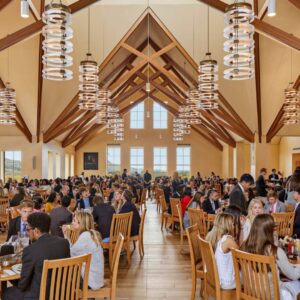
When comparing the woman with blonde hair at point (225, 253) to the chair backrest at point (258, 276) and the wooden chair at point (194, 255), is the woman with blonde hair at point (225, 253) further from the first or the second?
the wooden chair at point (194, 255)

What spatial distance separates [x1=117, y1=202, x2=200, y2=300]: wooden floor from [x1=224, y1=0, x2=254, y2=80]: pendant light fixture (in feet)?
9.96

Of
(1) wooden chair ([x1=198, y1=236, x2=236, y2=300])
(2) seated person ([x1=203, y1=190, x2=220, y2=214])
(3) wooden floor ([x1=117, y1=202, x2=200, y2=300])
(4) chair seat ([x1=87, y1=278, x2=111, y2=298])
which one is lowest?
(3) wooden floor ([x1=117, y1=202, x2=200, y2=300])

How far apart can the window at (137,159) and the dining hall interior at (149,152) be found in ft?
0.32

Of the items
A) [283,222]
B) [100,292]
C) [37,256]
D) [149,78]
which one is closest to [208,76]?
[283,222]

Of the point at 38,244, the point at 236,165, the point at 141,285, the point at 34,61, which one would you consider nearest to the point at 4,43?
the point at 34,61

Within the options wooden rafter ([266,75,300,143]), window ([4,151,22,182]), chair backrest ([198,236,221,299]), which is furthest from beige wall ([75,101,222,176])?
chair backrest ([198,236,221,299])

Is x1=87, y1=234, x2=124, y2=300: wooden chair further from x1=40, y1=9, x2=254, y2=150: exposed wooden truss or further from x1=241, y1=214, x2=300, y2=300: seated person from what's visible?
x1=40, y1=9, x2=254, y2=150: exposed wooden truss

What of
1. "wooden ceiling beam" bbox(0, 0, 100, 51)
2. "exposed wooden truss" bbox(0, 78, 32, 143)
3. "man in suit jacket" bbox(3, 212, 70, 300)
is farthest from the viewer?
"exposed wooden truss" bbox(0, 78, 32, 143)

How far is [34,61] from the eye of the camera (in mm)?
14336

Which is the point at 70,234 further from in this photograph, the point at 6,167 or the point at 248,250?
the point at 6,167

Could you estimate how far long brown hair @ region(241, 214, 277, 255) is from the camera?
12.4 feet

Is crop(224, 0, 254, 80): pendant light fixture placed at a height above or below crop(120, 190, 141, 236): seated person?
above

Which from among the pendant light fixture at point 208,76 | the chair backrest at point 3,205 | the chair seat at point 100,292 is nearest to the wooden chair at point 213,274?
the chair seat at point 100,292

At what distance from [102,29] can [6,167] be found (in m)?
10.7
